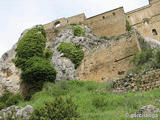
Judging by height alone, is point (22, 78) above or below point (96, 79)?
above

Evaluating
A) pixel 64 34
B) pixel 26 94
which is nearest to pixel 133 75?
pixel 26 94

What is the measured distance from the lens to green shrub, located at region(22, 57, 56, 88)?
13.9 meters

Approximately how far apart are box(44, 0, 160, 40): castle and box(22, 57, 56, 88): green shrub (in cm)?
1200

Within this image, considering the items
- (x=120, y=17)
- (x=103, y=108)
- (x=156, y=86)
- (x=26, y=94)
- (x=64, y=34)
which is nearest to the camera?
(x=103, y=108)

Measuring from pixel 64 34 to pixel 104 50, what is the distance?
6.54m

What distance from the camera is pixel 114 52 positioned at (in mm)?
15398

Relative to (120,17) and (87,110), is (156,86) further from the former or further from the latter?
(120,17)

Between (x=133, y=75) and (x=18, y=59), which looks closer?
(x=133, y=75)

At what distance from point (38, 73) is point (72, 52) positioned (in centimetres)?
434

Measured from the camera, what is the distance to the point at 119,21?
82.3 ft

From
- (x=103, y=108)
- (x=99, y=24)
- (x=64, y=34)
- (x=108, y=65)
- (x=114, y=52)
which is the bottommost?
(x=103, y=108)

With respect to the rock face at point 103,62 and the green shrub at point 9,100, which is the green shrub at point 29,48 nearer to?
the rock face at point 103,62

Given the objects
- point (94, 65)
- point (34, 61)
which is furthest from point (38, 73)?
point (94, 65)

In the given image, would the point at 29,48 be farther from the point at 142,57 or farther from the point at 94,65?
the point at 142,57
